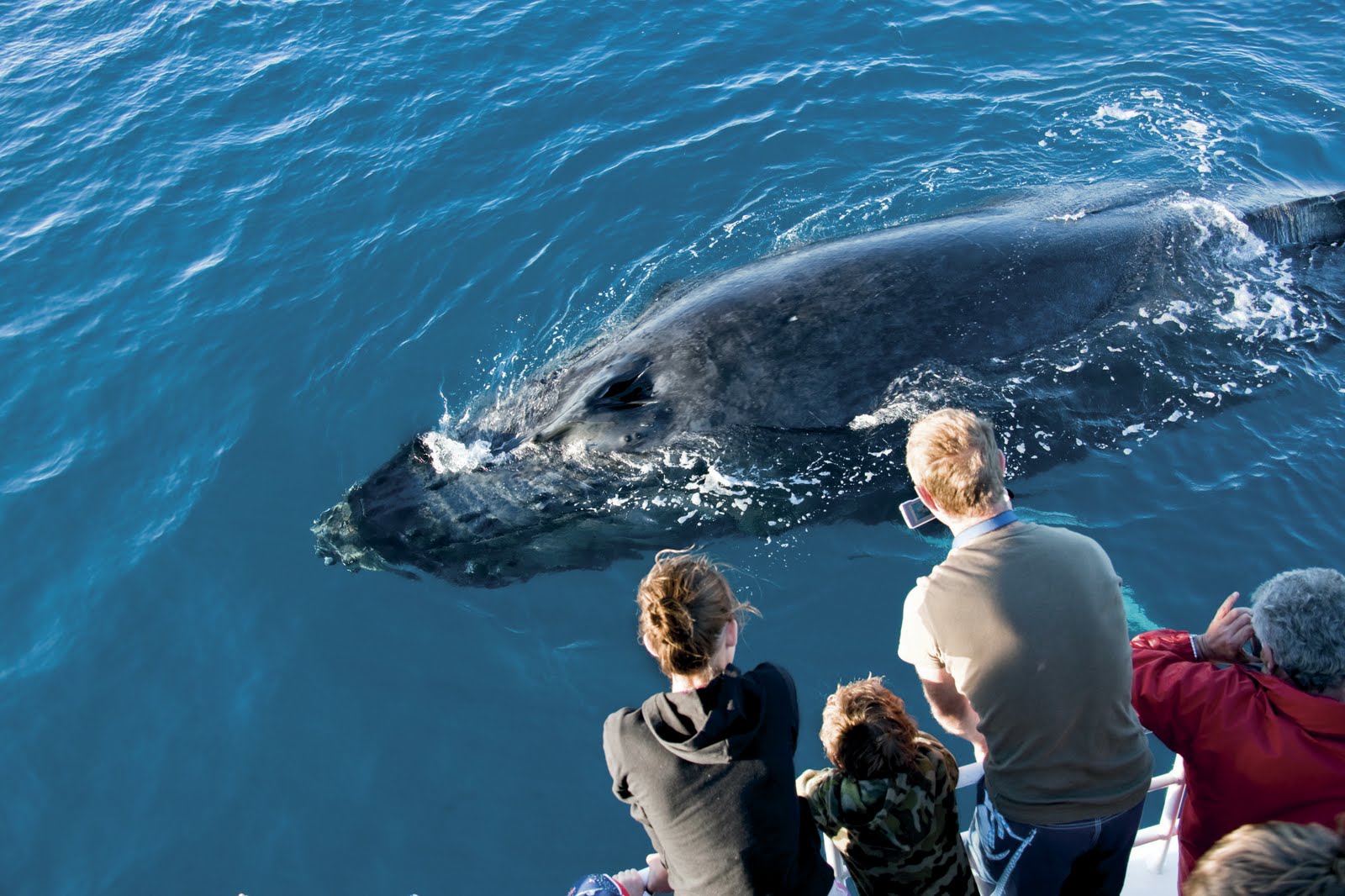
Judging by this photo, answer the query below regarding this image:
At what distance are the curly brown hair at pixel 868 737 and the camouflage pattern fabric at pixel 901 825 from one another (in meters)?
0.04

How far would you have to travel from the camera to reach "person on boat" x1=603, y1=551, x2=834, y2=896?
3.49 m

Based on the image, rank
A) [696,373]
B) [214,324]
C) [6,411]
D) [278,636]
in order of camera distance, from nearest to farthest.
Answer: [696,373], [278,636], [6,411], [214,324]

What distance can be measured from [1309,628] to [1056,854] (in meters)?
1.39

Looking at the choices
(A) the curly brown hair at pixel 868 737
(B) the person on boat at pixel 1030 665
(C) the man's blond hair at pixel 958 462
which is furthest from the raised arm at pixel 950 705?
(C) the man's blond hair at pixel 958 462

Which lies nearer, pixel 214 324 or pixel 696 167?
pixel 214 324

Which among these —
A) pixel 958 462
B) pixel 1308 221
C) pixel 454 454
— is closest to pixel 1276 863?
pixel 958 462

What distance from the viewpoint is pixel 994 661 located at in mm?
3688

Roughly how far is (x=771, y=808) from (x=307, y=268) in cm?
1069

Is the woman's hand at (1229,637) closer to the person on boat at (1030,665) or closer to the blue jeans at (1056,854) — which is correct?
the person on boat at (1030,665)

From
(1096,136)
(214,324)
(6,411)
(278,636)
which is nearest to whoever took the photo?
(278,636)

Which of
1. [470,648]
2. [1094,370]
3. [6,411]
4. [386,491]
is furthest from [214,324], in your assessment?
[1094,370]

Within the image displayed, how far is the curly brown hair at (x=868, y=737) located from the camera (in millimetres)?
3645

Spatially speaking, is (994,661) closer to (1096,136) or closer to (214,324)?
(214,324)

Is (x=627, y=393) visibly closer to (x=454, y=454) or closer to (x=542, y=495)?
(x=542, y=495)
